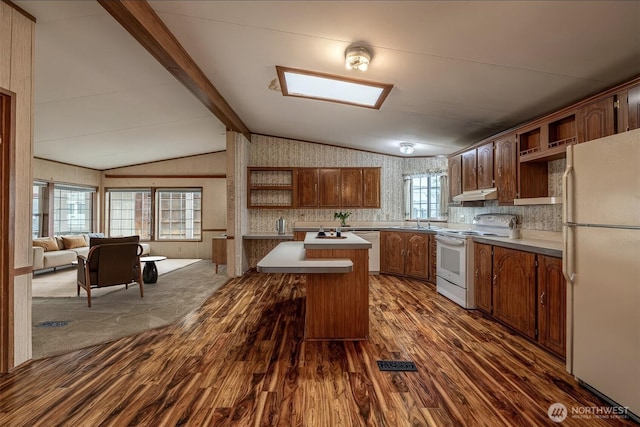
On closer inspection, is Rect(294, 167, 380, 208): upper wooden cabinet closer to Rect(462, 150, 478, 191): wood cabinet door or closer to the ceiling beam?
Rect(462, 150, 478, 191): wood cabinet door

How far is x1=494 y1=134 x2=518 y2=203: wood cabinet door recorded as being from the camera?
3.43 metres

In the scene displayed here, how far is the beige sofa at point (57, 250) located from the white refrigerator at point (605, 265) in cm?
718

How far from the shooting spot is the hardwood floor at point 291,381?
1729mm

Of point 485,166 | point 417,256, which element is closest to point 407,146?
point 485,166

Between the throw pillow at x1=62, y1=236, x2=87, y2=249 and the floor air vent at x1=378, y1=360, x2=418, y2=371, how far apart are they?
7353 millimetres

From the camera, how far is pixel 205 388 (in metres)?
2.01

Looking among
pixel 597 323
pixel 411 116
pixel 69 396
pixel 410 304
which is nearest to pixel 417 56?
pixel 411 116

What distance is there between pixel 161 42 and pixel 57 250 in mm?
6021

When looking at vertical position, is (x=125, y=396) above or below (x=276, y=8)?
below

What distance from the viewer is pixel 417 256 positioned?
5.23 m

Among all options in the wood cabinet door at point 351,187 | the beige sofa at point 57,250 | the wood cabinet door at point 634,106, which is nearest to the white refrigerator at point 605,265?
the wood cabinet door at point 634,106

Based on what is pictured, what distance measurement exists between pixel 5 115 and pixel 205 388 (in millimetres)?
2502

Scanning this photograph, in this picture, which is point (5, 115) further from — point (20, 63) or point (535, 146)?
point (535, 146)

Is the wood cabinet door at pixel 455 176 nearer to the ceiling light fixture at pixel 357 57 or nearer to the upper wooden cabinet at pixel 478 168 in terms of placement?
the upper wooden cabinet at pixel 478 168
